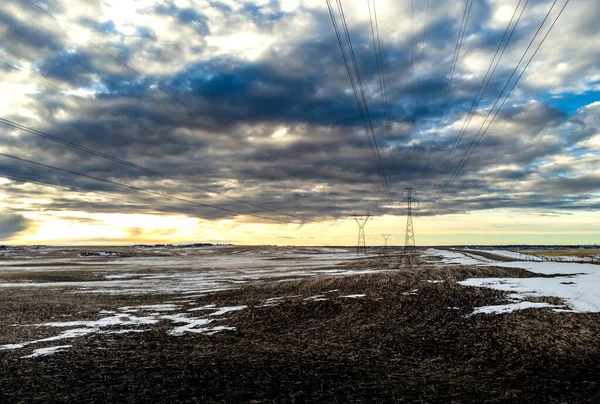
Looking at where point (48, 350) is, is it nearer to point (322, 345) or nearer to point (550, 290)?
point (322, 345)

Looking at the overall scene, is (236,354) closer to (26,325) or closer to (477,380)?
(477,380)

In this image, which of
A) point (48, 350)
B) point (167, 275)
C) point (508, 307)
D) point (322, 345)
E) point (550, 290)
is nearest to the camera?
point (48, 350)

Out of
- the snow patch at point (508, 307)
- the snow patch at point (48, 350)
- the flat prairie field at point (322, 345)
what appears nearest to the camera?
the flat prairie field at point (322, 345)

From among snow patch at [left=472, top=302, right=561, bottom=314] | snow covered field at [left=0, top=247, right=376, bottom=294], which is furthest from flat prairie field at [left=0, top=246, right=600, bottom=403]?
snow covered field at [left=0, top=247, right=376, bottom=294]

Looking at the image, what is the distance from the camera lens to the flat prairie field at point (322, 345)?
12.4 m

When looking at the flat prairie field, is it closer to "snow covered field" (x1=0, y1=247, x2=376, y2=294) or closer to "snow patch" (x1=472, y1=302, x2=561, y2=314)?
"snow patch" (x1=472, y1=302, x2=561, y2=314)

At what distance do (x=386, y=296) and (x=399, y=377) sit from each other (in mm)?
15340

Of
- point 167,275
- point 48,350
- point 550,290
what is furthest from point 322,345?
point 167,275

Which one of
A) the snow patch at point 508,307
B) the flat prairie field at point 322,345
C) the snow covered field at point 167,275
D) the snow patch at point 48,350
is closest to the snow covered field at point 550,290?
the snow patch at point 508,307

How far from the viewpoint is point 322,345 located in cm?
1850

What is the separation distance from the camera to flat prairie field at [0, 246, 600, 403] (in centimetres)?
1242

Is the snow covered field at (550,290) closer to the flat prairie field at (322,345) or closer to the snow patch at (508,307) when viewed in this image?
the snow patch at (508,307)

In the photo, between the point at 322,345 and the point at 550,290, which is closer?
the point at 322,345

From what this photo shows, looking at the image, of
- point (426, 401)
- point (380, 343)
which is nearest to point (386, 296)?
point (380, 343)
